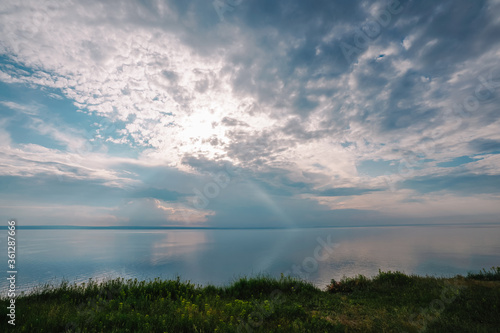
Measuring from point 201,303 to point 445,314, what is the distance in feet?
31.6

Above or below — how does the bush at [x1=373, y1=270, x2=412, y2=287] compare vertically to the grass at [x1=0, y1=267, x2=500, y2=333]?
below

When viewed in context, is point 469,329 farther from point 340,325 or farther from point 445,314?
point 340,325

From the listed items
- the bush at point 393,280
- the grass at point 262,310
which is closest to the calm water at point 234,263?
the bush at point 393,280

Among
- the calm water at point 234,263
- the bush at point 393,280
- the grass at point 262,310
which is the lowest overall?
the calm water at point 234,263

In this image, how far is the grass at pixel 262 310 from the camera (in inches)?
296

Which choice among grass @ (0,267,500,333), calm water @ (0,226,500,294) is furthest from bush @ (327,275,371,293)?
calm water @ (0,226,500,294)

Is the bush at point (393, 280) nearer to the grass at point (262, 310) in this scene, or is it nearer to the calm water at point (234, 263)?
the grass at point (262, 310)

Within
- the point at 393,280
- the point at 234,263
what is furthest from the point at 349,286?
the point at 234,263

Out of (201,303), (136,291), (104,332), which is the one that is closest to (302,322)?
(201,303)

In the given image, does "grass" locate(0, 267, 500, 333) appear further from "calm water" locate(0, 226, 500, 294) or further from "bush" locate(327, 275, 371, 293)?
"calm water" locate(0, 226, 500, 294)

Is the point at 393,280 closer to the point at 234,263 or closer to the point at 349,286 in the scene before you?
the point at 349,286

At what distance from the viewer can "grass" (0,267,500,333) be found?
24.7 feet

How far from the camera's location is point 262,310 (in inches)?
374

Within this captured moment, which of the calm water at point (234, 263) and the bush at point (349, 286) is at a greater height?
the bush at point (349, 286)
